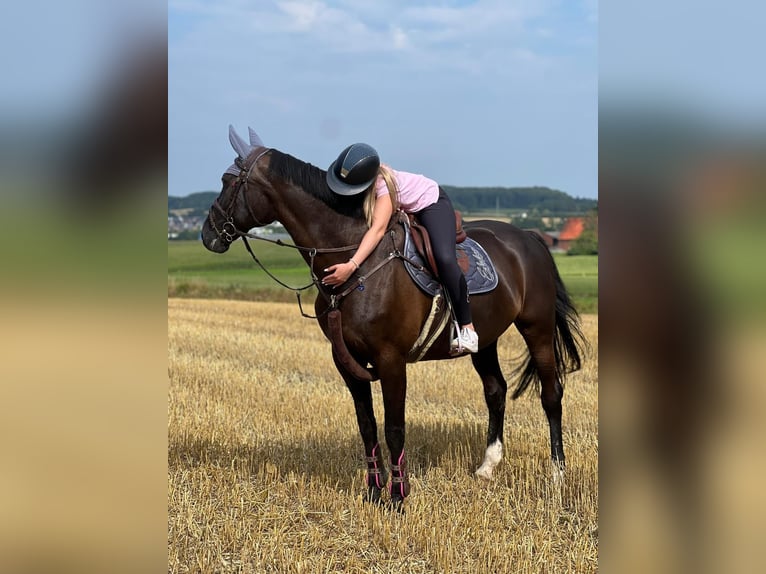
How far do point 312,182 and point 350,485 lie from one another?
268 centimetres

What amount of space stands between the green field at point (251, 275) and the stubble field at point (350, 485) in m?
17.9

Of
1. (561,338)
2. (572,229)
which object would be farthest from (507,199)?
(561,338)

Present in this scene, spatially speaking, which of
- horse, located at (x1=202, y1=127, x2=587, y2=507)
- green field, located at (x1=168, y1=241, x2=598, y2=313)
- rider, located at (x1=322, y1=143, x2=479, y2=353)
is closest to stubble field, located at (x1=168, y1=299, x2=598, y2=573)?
horse, located at (x1=202, y1=127, x2=587, y2=507)

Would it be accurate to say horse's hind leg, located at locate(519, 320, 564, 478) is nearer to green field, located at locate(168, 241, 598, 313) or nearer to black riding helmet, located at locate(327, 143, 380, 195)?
black riding helmet, located at locate(327, 143, 380, 195)

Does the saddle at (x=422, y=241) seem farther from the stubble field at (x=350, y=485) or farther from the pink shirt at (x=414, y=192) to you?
the stubble field at (x=350, y=485)

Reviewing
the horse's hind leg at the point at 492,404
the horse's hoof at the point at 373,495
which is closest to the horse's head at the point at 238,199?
the horse's hoof at the point at 373,495

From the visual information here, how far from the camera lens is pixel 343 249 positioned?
17.7ft

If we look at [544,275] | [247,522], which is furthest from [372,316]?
[544,275]

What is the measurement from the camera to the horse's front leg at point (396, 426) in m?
5.46

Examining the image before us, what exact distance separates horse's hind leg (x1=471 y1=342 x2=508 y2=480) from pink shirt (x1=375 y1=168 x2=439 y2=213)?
1863 millimetres

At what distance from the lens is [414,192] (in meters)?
5.56
